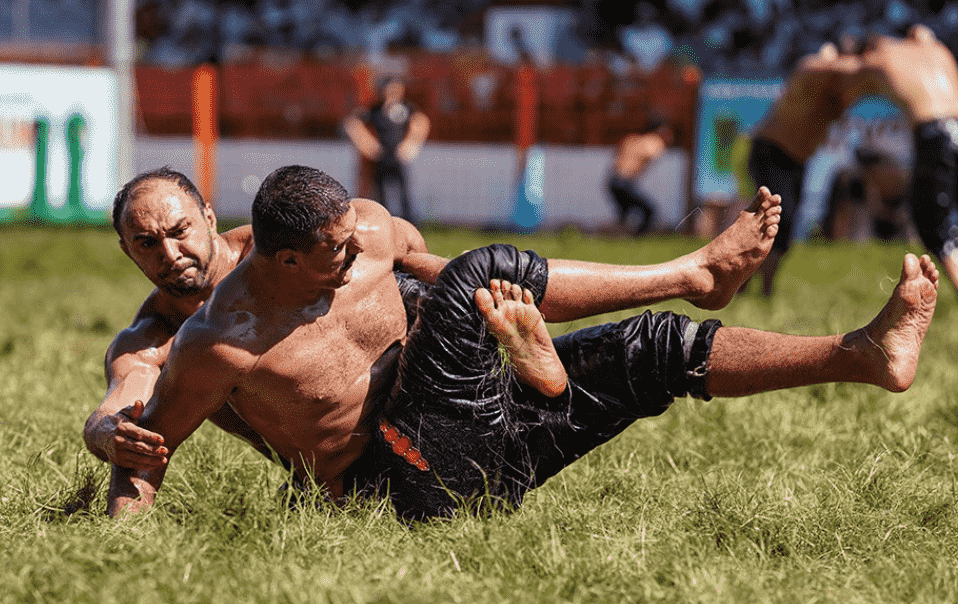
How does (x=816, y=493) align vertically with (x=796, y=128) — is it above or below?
below

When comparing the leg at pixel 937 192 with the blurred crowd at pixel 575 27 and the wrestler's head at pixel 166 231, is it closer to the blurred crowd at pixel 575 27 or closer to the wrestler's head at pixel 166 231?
the wrestler's head at pixel 166 231

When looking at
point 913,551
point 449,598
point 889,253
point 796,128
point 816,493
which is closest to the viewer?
point 449,598

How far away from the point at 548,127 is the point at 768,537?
523 inches

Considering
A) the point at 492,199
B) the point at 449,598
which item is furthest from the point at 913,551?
the point at 492,199

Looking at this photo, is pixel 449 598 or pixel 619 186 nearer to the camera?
pixel 449 598

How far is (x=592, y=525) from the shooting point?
2932 mm

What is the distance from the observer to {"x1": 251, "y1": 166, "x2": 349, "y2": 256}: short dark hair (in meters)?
2.61

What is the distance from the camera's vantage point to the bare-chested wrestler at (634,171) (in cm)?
1459

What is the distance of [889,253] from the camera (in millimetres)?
11000

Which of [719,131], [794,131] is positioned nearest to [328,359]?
[794,131]

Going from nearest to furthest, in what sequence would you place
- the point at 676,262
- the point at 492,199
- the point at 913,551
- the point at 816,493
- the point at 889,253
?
the point at 913,551, the point at 676,262, the point at 816,493, the point at 889,253, the point at 492,199

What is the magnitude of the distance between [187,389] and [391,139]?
1159cm

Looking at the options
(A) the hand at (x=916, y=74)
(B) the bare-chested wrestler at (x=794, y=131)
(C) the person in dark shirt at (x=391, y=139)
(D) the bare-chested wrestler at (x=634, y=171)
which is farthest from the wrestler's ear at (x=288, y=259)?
(D) the bare-chested wrestler at (x=634, y=171)

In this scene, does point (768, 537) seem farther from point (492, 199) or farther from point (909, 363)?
point (492, 199)
